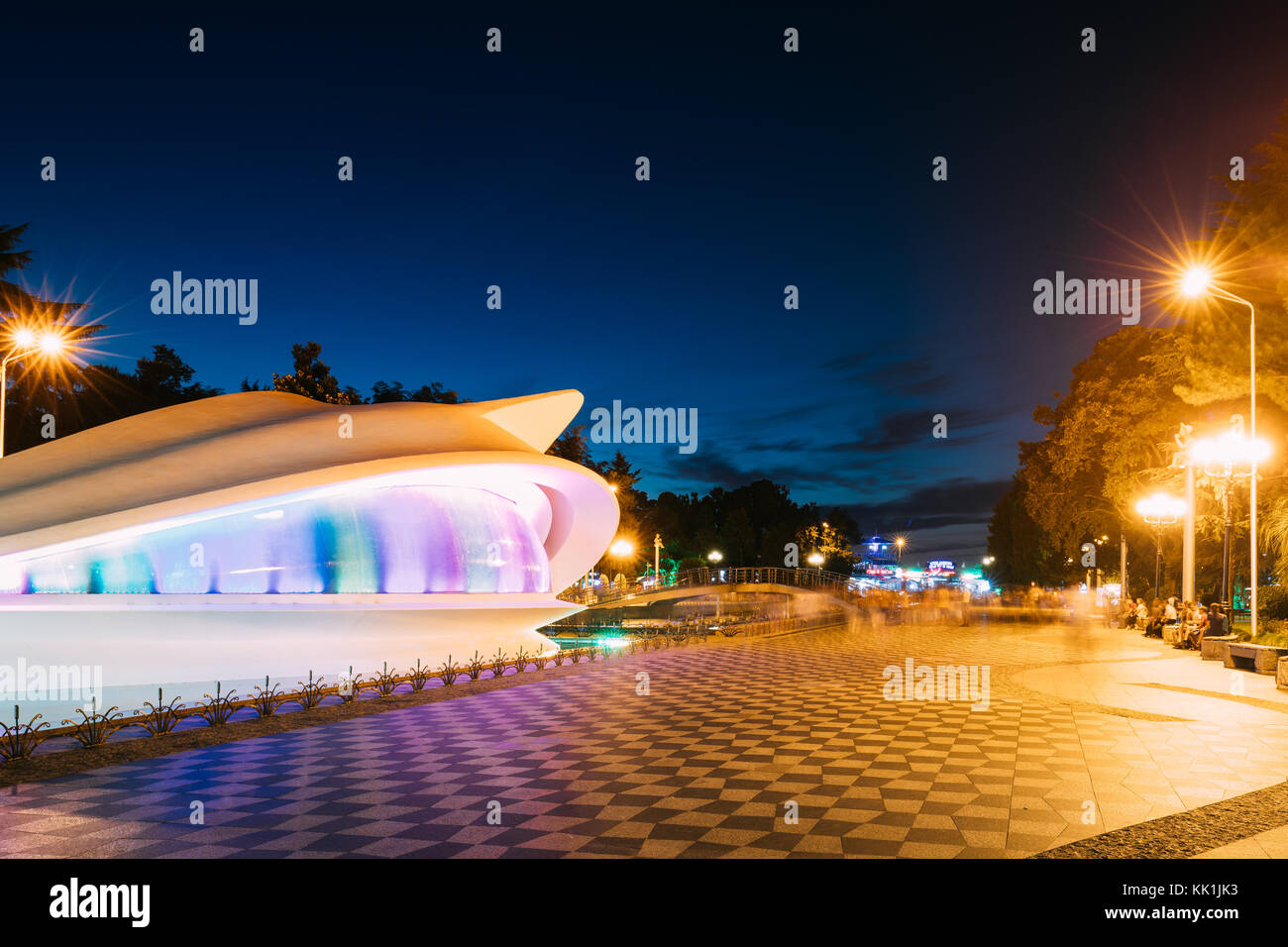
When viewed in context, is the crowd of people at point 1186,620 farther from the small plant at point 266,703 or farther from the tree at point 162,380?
the tree at point 162,380

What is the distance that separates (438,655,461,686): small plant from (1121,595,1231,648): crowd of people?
58.9ft

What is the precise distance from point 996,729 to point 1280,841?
15.9 feet

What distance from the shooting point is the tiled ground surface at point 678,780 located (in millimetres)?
6098

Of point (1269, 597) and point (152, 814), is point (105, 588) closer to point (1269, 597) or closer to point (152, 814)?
point (152, 814)

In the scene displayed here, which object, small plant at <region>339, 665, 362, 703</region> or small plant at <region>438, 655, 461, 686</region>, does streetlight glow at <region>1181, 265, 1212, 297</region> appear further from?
small plant at <region>339, 665, 362, 703</region>

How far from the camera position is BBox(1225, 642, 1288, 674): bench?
55.4ft

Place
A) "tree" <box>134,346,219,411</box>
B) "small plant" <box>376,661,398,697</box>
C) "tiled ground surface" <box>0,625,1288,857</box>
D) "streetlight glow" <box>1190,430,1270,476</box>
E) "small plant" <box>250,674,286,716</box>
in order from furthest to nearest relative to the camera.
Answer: "tree" <box>134,346,219,411</box>
"streetlight glow" <box>1190,430,1270,476</box>
"small plant" <box>376,661,398,697</box>
"small plant" <box>250,674,286,716</box>
"tiled ground surface" <box>0,625,1288,857</box>

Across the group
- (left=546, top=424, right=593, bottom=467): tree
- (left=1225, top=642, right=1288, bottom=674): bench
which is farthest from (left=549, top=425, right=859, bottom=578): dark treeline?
(left=1225, top=642, right=1288, bottom=674): bench

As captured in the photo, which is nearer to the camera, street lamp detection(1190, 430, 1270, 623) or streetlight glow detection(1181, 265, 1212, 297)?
streetlight glow detection(1181, 265, 1212, 297)

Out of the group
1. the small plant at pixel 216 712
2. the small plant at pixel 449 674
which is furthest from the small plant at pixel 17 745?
the small plant at pixel 449 674

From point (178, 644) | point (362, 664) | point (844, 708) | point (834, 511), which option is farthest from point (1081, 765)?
point (834, 511)

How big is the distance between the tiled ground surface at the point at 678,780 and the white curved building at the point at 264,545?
411 cm

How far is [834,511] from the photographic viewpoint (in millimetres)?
127125

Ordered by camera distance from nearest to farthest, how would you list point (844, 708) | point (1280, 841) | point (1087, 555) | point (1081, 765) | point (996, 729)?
point (1280, 841) → point (1081, 765) → point (996, 729) → point (844, 708) → point (1087, 555)
